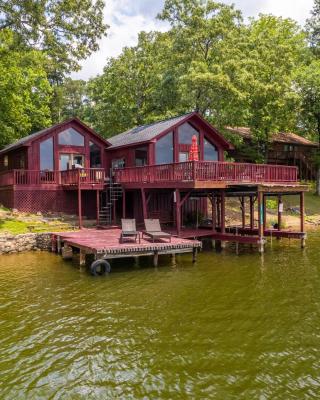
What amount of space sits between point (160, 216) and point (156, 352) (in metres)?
16.9

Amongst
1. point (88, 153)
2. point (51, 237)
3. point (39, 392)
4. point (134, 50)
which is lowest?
point (39, 392)

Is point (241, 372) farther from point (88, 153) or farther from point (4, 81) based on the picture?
point (4, 81)

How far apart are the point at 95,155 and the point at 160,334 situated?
20.2 m

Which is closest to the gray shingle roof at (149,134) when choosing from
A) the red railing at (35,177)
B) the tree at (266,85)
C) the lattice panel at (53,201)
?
the lattice panel at (53,201)

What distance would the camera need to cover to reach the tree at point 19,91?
86.0ft

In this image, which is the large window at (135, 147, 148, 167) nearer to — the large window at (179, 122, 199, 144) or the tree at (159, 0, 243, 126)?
the large window at (179, 122, 199, 144)

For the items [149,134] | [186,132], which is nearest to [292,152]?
[186,132]

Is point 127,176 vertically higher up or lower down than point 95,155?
lower down

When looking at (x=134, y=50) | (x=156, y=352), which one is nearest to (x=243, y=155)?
(x=134, y=50)

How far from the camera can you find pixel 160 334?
28.7 ft

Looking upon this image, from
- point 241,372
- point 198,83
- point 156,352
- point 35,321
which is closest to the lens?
point 241,372

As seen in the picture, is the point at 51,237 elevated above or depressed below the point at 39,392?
above

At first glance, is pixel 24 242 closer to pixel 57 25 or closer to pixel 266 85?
pixel 57 25

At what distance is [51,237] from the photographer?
19.3 meters
